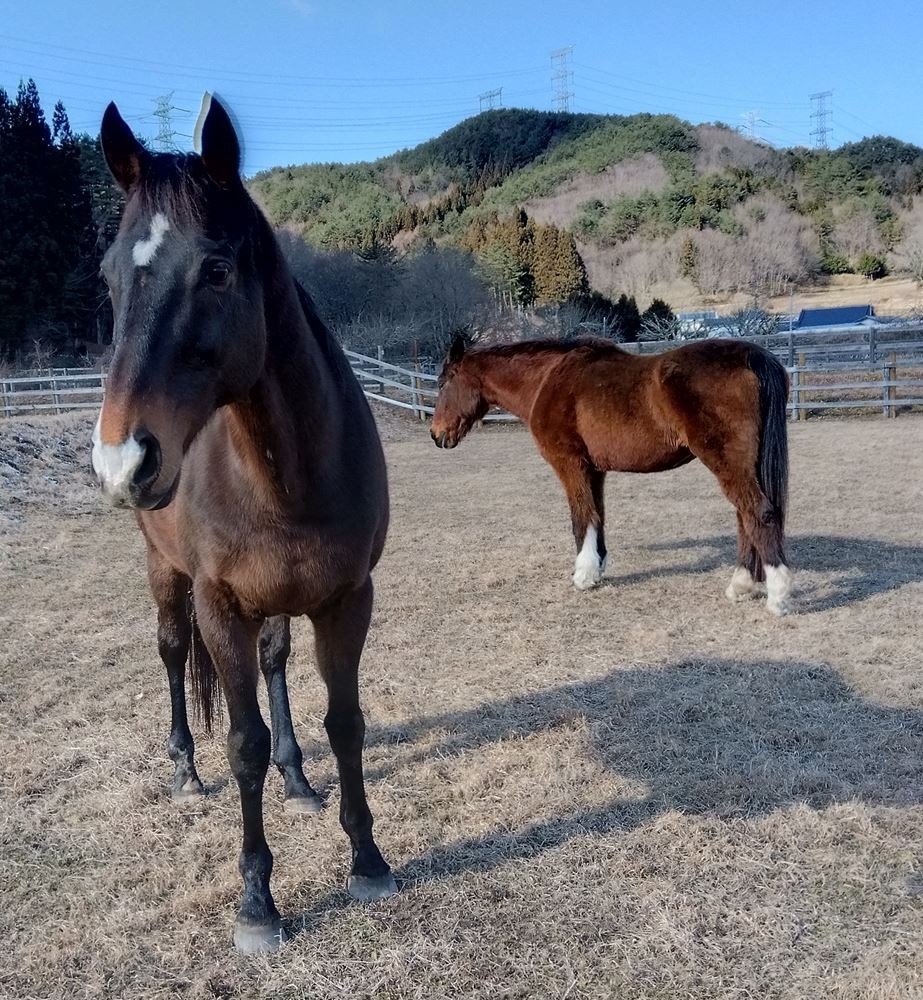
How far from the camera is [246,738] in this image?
7.52 feet

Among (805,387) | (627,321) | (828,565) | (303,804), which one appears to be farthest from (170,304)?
(627,321)

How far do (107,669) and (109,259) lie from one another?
3401 mm

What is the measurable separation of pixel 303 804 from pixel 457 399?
4735 millimetres

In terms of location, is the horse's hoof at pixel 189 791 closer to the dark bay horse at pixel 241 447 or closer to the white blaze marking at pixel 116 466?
the dark bay horse at pixel 241 447

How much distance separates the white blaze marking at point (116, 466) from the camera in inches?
57.9

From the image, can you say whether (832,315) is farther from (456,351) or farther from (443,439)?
(443,439)

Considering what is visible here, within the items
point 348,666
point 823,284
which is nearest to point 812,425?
point 348,666

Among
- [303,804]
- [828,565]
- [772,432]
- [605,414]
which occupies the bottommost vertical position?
[303,804]

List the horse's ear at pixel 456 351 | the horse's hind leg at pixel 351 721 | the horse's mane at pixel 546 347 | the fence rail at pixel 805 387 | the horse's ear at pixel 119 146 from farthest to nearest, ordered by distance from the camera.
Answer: the fence rail at pixel 805 387
the horse's ear at pixel 456 351
the horse's mane at pixel 546 347
the horse's hind leg at pixel 351 721
the horse's ear at pixel 119 146

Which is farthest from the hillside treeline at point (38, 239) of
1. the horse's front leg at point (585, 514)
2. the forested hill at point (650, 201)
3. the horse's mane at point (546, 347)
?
the horse's front leg at point (585, 514)

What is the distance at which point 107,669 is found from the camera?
4430mm

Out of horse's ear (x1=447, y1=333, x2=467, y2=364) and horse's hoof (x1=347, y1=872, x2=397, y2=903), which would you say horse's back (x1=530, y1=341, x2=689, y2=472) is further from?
horse's hoof (x1=347, y1=872, x2=397, y2=903)

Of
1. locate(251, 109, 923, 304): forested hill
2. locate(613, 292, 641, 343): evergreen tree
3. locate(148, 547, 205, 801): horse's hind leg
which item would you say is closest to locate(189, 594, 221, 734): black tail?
locate(148, 547, 205, 801): horse's hind leg

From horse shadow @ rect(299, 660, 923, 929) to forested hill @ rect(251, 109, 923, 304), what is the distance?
1404 inches
